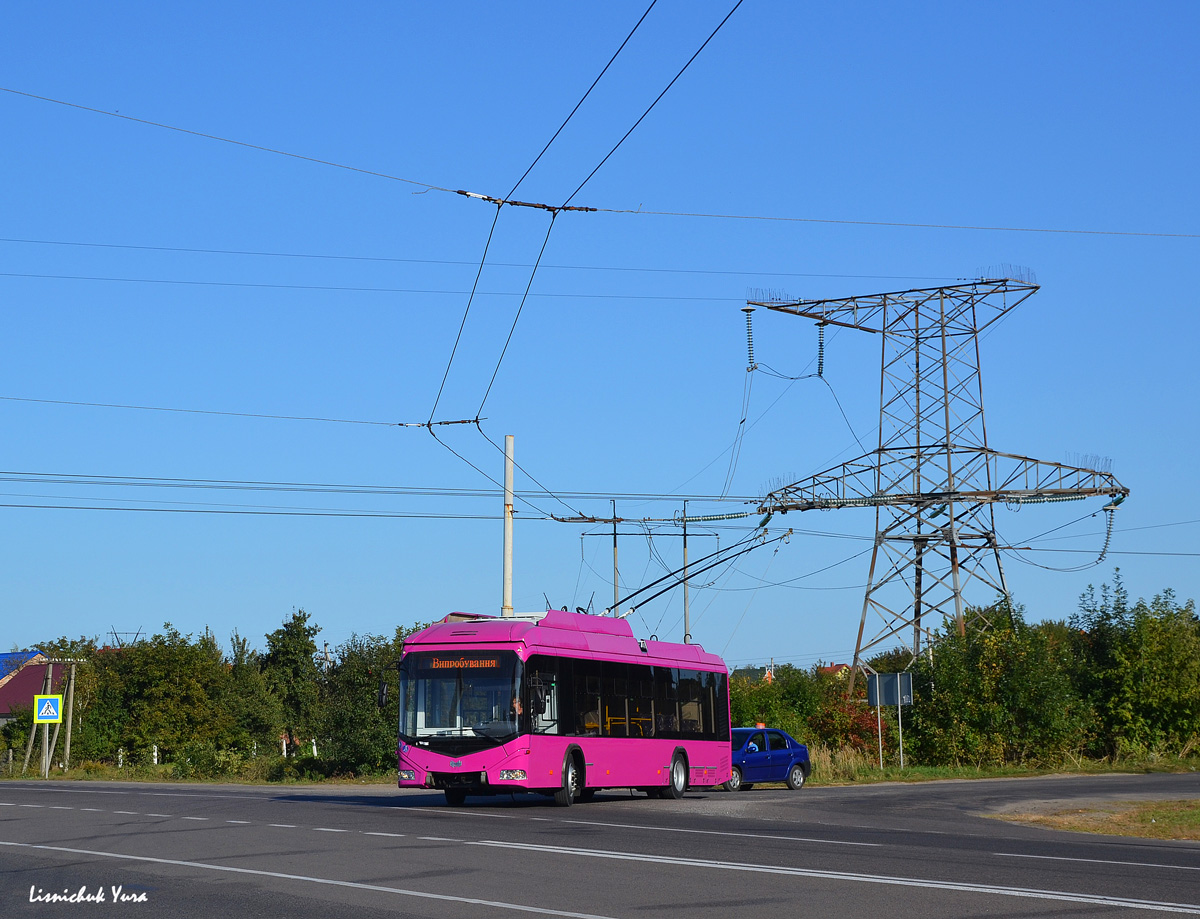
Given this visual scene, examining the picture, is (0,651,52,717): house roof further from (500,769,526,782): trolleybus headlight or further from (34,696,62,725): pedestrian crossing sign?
(500,769,526,782): trolleybus headlight

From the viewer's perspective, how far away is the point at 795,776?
31.2 m

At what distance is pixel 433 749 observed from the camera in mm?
22109

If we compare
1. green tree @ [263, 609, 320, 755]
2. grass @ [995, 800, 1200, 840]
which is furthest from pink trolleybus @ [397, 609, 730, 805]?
green tree @ [263, 609, 320, 755]

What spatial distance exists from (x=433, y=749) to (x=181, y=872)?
32.2 ft

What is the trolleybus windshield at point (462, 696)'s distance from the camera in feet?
71.8

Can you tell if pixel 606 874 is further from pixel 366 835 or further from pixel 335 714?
pixel 335 714

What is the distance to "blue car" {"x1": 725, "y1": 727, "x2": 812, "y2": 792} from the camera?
101 ft

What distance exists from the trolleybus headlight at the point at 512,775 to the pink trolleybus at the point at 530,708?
16mm

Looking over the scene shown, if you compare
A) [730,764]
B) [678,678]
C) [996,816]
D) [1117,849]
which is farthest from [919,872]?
[730,764]

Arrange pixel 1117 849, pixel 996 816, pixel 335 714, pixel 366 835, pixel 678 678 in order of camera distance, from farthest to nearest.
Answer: pixel 335 714
pixel 678 678
pixel 996 816
pixel 366 835
pixel 1117 849

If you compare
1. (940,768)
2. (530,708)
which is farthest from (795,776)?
(530,708)

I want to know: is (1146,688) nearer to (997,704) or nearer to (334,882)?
(997,704)

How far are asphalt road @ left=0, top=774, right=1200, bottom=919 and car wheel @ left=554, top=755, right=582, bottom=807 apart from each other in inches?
15.0

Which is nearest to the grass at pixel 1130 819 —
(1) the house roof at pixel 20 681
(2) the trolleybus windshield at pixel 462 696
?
(2) the trolleybus windshield at pixel 462 696
